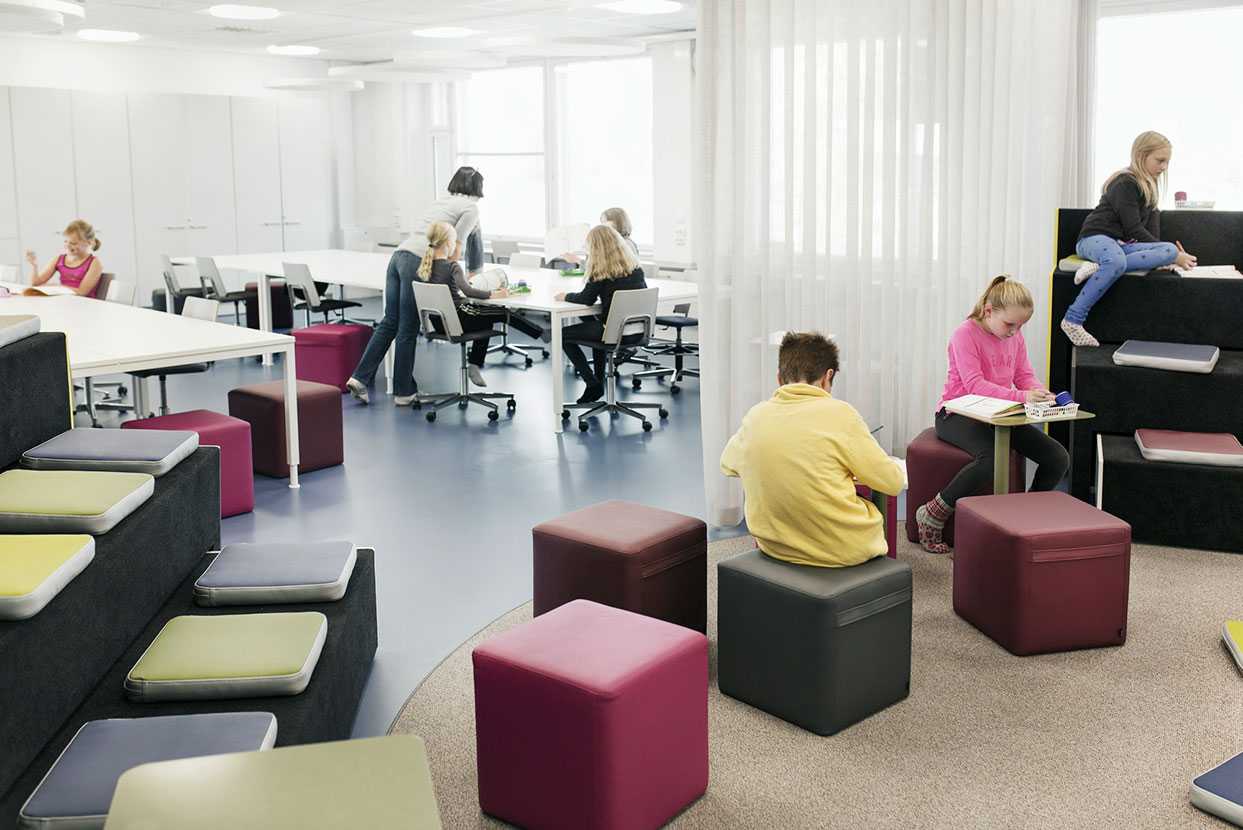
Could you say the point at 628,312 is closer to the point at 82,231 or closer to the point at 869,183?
the point at 869,183

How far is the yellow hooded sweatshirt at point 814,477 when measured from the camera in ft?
12.1

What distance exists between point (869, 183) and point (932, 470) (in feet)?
4.81

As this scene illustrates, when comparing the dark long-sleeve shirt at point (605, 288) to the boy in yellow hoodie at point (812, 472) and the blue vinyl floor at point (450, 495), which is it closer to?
the blue vinyl floor at point (450, 495)

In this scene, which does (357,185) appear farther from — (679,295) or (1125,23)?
(1125,23)

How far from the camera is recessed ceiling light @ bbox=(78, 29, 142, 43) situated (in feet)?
39.4

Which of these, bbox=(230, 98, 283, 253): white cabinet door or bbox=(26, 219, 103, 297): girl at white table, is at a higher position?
bbox=(230, 98, 283, 253): white cabinet door

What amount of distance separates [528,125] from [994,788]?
1155 centimetres

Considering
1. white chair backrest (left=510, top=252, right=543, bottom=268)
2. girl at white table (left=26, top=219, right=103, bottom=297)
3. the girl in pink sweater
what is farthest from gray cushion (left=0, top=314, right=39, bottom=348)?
white chair backrest (left=510, top=252, right=543, bottom=268)

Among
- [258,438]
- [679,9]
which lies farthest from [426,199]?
[258,438]

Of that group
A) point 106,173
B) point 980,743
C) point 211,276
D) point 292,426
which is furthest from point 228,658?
point 106,173

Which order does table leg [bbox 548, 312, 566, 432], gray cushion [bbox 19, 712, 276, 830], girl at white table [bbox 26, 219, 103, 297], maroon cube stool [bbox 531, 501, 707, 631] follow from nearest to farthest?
gray cushion [bbox 19, 712, 276, 830], maroon cube stool [bbox 531, 501, 707, 631], table leg [bbox 548, 312, 566, 432], girl at white table [bbox 26, 219, 103, 297]

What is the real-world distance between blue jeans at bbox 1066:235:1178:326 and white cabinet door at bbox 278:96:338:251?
35.5 ft

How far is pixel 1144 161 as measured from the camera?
232 inches

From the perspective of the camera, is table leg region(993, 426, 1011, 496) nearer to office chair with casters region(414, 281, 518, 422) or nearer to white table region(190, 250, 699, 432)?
white table region(190, 250, 699, 432)
